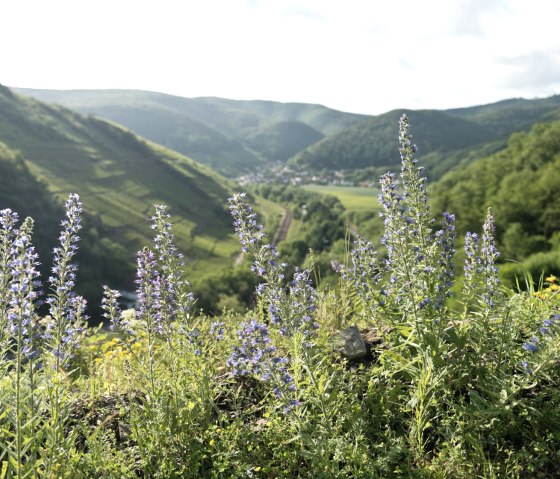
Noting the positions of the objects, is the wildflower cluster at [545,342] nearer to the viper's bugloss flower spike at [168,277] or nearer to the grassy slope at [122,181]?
the viper's bugloss flower spike at [168,277]

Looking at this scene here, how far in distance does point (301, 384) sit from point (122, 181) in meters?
177

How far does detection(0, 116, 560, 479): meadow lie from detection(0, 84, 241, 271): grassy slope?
121106mm

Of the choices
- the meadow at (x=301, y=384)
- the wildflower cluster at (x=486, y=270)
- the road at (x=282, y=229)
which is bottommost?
the road at (x=282, y=229)

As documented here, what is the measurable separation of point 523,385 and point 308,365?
220 centimetres

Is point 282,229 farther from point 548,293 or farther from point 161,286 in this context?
point 161,286

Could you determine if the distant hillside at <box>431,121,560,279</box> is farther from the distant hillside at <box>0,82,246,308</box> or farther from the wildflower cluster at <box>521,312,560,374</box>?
the distant hillside at <box>0,82,246,308</box>

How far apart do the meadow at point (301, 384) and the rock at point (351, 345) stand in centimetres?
25

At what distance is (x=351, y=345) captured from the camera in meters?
6.04

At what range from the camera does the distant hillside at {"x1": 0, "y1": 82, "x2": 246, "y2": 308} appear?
4788 inches

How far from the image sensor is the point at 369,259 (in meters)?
5.93

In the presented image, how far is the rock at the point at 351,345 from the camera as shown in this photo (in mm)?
6000

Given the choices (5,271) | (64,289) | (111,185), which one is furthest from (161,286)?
(111,185)

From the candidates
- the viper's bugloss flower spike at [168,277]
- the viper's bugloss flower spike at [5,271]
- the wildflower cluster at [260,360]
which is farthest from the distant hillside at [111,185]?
the viper's bugloss flower spike at [5,271]

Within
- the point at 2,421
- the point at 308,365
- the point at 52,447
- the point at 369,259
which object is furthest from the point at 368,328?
the point at 2,421
